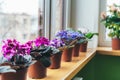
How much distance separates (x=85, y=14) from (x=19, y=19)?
118 centimetres

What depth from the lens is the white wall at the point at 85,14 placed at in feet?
8.59

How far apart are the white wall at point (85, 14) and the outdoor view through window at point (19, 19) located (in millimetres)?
789

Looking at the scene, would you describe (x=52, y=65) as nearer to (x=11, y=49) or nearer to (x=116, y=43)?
(x=11, y=49)

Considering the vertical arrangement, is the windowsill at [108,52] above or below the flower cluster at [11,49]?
below

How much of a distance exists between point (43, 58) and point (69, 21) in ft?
4.74

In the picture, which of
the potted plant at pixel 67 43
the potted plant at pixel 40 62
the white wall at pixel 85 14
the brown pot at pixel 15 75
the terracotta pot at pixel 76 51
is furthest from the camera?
the white wall at pixel 85 14

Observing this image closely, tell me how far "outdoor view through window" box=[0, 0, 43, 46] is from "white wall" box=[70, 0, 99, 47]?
2.59 feet

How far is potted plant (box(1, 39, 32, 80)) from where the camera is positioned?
1059 millimetres

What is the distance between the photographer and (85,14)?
2641mm

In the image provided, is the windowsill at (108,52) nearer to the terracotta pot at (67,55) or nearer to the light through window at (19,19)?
the terracotta pot at (67,55)

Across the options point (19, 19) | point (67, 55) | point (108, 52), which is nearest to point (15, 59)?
point (19, 19)

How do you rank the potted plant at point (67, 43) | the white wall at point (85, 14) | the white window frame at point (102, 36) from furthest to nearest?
the white window frame at point (102, 36) → the white wall at point (85, 14) → the potted plant at point (67, 43)

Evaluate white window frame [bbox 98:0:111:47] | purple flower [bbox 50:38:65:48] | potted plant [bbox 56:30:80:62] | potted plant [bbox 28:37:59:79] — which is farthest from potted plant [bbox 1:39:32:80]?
white window frame [bbox 98:0:111:47]

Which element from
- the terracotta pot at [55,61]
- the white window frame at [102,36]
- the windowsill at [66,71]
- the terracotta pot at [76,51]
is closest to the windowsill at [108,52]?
the white window frame at [102,36]
